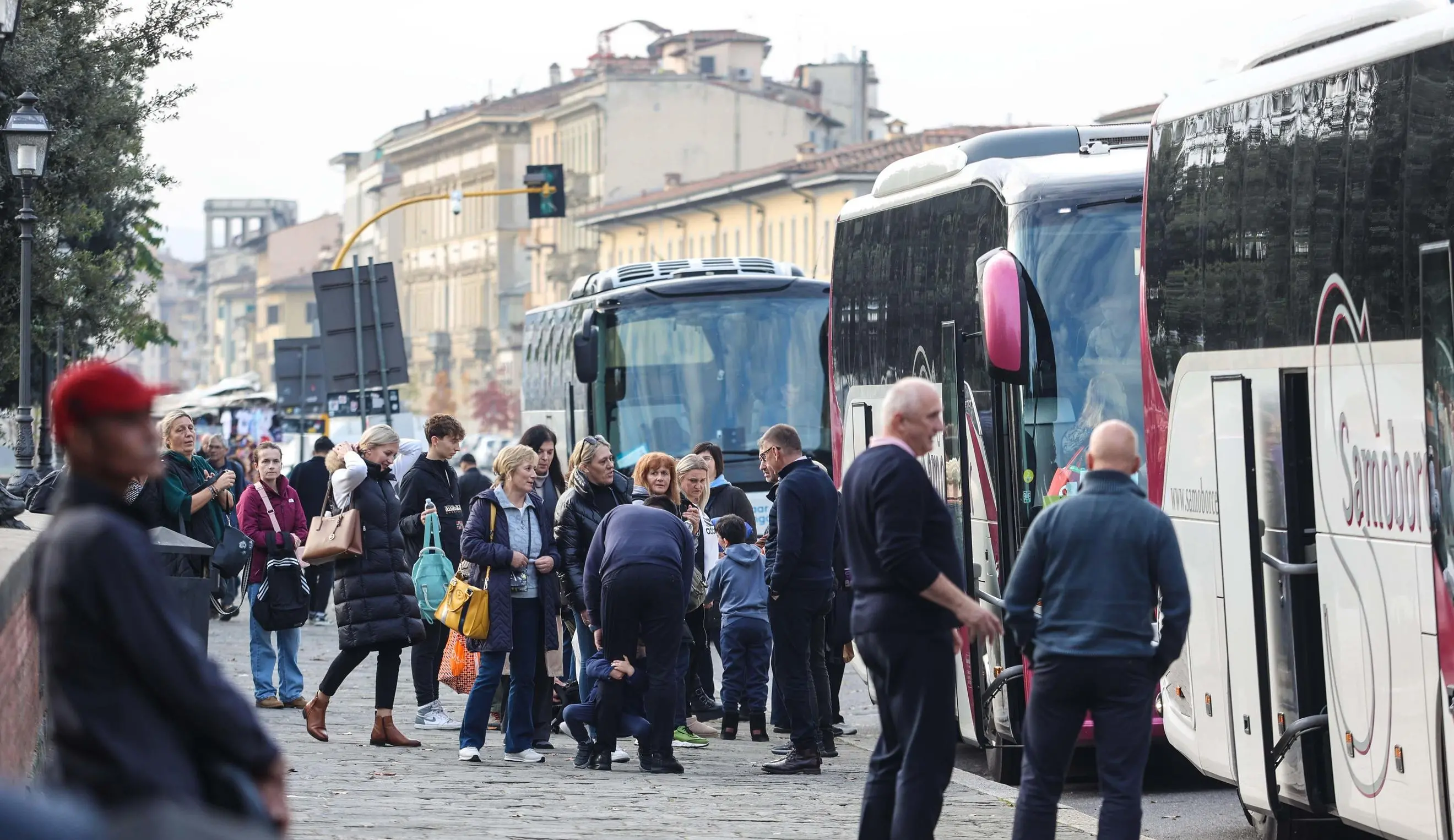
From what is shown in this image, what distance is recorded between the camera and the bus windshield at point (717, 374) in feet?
80.5

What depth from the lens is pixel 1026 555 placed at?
8.31 meters

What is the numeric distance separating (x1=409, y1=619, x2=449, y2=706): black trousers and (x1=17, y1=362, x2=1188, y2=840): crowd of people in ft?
0.09

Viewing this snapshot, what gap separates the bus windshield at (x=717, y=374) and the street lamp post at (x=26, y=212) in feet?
20.1

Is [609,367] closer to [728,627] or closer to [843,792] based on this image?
[728,627]

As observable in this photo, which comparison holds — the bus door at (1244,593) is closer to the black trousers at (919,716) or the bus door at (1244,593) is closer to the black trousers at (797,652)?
the black trousers at (919,716)

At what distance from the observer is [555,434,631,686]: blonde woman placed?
12961mm

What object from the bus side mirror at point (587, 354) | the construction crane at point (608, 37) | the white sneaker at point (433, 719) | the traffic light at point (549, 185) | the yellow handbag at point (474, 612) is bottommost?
the white sneaker at point (433, 719)

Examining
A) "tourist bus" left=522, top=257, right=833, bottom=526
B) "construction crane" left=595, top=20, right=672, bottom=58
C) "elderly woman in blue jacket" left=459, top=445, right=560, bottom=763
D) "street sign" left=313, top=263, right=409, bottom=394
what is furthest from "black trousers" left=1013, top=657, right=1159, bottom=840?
"construction crane" left=595, top=20, right=672, bottom=58

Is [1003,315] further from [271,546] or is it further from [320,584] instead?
[320,584]

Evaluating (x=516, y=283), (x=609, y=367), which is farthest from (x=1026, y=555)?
(x=516, y=283)

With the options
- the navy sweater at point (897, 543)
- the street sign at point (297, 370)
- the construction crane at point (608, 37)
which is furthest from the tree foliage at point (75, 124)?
the construction crane at point (608, 37)

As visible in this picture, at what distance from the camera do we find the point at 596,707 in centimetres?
1277

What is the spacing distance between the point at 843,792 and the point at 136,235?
845 inches

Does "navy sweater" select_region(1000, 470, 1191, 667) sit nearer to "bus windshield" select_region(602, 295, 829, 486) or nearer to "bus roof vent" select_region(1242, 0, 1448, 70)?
"bus roof vent" select_region(1242, 0, 1448, 70)
